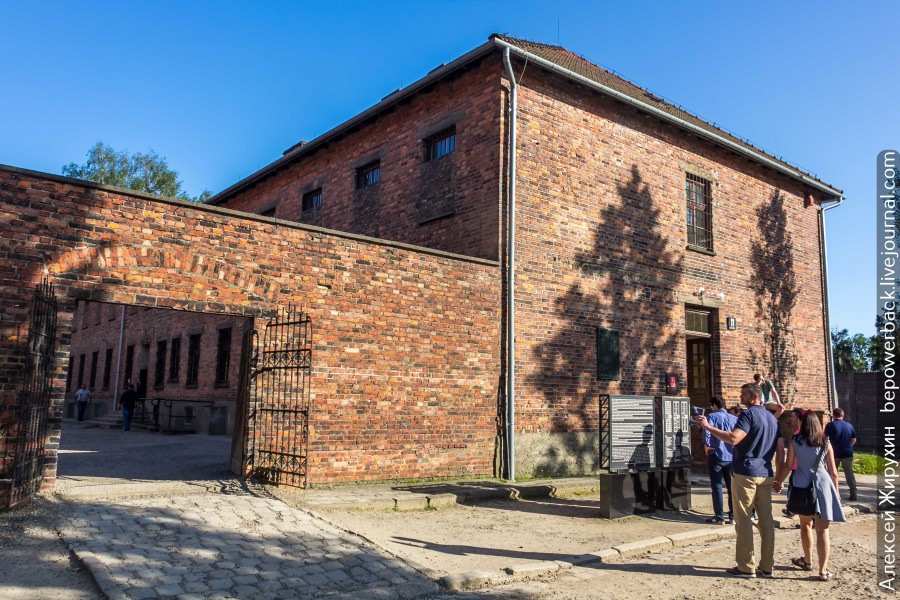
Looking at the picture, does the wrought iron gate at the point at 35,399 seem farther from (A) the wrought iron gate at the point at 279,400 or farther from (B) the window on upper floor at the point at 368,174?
(B) the window on upper floor at the point at 368,174

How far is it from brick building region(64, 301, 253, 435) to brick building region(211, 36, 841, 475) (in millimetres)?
4980

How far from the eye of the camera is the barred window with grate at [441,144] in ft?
44.8

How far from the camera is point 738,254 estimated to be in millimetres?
16594

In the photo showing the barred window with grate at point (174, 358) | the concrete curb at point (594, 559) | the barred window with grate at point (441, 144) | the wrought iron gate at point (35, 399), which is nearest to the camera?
the concrete curb at point (594, 559)

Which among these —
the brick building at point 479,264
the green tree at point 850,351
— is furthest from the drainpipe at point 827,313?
the green tree at point 850,351

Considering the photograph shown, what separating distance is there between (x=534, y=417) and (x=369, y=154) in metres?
7.42

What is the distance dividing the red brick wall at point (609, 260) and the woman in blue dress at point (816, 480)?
5.59m

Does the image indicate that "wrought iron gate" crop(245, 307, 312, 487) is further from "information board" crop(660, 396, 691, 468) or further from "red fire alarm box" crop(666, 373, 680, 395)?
"red fire alarm box" crop(666, 373, 680, 395)

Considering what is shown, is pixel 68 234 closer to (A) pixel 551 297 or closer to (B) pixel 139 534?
(B) pixel 139 534

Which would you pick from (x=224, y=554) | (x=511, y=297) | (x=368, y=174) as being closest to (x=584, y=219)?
(x=511, y=297)

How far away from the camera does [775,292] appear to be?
1750 centimetres

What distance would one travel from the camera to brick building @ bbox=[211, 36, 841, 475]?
12.4m

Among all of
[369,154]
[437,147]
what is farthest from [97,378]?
[437,147]

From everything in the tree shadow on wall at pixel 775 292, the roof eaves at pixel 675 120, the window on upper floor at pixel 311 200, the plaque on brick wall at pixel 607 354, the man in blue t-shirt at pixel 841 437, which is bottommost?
the man in blue t-shirt at pixel 841 437
